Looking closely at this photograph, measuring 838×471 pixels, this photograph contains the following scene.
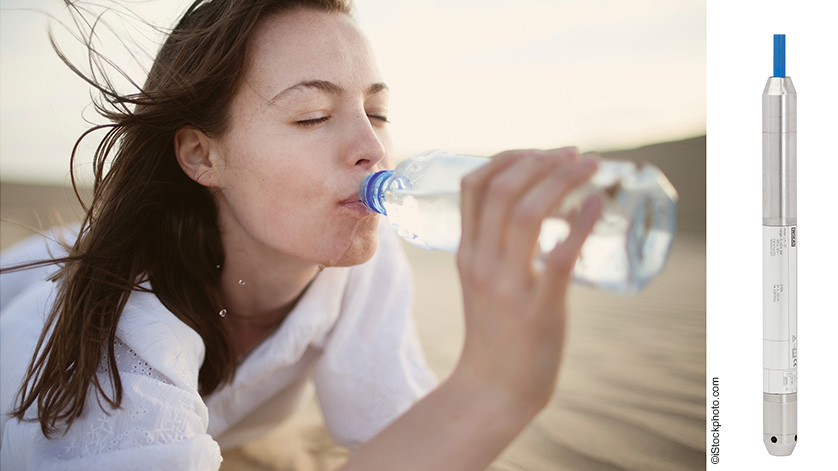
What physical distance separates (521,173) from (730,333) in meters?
0.62

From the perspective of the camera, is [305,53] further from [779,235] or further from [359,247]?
[779,235]

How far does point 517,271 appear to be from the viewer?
20.3 inches

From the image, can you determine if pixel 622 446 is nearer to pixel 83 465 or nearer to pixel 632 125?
pixel 83 465

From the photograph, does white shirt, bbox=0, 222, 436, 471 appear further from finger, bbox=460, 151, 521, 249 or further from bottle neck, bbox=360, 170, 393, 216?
finger, bbox=460, 151, 521, 249

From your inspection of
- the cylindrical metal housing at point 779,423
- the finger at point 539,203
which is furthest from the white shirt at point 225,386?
the cylindrical metal housing at point 779,423

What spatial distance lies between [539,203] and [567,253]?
0.13ft

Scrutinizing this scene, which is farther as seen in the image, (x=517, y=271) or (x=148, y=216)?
(x=148, y=216)

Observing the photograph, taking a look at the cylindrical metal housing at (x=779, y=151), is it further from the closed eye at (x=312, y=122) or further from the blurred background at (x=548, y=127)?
the closed eye at (x=312, y=122)

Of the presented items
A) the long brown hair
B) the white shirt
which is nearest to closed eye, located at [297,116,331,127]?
the long brown hair

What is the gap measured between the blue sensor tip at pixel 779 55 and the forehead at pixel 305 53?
0.49m

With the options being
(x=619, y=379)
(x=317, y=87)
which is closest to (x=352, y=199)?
(x=317, y=87)

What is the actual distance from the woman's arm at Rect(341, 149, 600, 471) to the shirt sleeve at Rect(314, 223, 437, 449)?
0.64 meters

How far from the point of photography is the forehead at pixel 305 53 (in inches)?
33.2

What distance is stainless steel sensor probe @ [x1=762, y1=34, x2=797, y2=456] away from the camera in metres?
0.85
